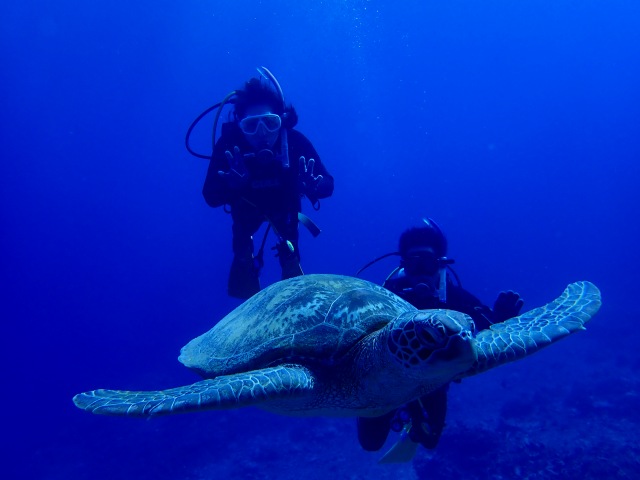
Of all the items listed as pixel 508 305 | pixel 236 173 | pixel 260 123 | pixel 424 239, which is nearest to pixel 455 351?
pixel 508 305

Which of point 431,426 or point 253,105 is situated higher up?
point 253,105

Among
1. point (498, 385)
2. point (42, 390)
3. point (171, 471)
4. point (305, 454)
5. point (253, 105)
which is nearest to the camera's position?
point (253, 105)

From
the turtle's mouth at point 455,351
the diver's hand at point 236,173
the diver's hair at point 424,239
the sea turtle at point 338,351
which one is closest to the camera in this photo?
the turtle's mouth at point 455,351

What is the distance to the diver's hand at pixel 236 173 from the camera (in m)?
5.93

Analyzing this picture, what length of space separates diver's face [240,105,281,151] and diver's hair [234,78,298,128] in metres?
0.23

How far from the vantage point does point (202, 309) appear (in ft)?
130

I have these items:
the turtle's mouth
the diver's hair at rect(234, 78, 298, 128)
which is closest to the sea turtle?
the turtle's mouth

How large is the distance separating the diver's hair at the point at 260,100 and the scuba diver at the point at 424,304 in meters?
2.75

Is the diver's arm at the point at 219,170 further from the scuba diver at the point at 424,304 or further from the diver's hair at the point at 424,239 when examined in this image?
the scuba diver at the point at 424,304

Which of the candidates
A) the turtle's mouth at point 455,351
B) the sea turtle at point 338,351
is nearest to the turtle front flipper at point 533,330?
the sea turtle at point 338,351

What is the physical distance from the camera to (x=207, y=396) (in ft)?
8.41

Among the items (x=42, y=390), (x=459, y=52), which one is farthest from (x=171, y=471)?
(x=459, y=52)

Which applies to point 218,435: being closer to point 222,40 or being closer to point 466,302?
point 466,302

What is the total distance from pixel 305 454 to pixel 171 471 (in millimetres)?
4759
